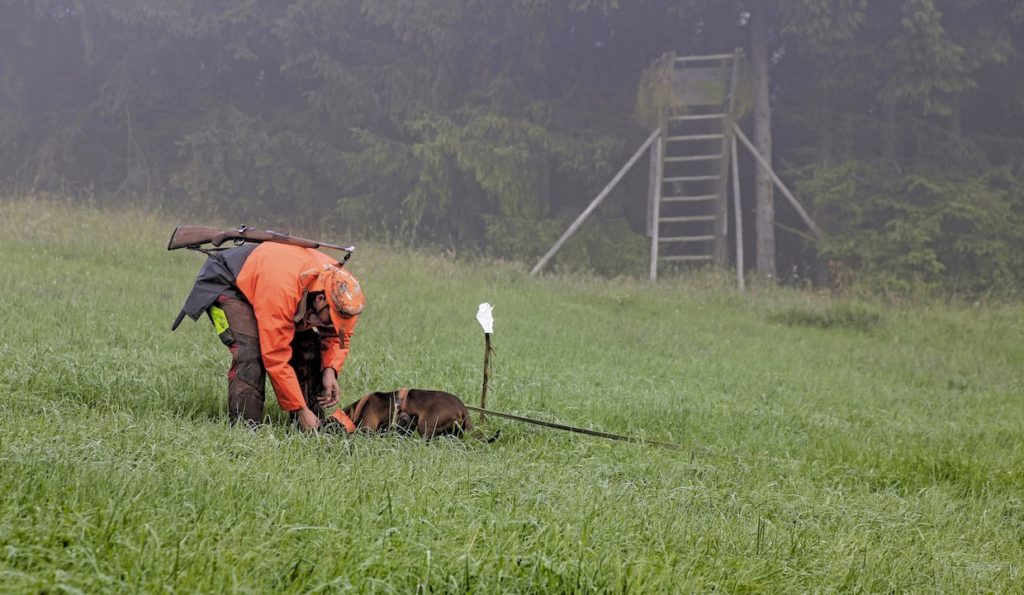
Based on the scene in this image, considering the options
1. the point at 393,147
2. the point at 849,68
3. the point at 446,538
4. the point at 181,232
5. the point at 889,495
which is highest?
the point at 849,68

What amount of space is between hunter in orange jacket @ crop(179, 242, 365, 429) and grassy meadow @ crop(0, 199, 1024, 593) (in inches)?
10.5

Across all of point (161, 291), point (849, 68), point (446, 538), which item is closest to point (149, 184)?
point (161, 291)

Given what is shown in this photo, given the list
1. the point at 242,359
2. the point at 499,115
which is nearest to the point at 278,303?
the point at 242,359

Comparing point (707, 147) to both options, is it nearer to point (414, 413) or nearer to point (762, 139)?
point (762, 139)

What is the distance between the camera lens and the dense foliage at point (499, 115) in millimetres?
18703

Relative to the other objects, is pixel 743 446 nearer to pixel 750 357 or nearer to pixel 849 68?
pixel 750 357

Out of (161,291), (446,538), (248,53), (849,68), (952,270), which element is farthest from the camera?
(248,53)

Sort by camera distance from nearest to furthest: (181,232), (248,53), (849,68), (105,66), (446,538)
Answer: (446,538) < (181,232) < (849,68) < (248,53) < (105,66)

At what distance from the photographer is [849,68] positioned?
67.3 feet

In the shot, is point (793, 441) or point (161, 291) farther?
point (161, 291)

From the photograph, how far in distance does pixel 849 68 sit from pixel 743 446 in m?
16.6

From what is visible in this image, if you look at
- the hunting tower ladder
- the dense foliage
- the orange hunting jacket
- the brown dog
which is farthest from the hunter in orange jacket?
the dense foliage

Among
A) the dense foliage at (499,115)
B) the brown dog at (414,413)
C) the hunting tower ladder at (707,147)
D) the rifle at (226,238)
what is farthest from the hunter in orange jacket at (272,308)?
the dense foliage at (499,115)

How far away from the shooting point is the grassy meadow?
273 centimetres
